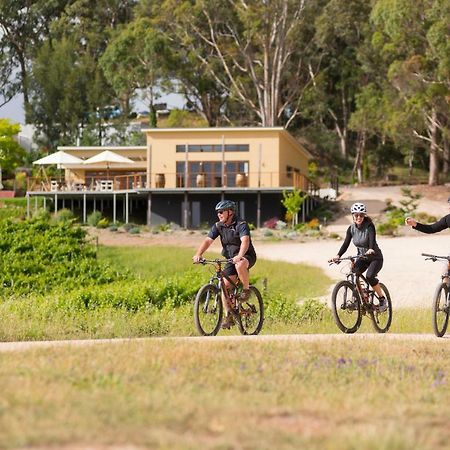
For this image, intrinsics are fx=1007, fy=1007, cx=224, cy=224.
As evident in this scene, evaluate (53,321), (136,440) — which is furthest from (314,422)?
(53,321)

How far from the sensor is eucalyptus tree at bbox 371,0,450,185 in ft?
167

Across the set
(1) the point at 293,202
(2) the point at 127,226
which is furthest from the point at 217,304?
(2) the point at 127,226

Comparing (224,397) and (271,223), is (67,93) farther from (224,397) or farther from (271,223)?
(224,397)

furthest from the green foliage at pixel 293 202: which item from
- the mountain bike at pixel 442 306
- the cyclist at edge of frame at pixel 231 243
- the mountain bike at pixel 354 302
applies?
the cyclist at edge of frame at pixel 231 243

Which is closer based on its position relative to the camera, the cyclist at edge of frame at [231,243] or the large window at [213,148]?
the cyclist at edge of frame at [231,243]

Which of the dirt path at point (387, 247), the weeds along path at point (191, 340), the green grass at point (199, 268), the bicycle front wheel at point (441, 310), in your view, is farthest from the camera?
the dirt path at point (387, 247)

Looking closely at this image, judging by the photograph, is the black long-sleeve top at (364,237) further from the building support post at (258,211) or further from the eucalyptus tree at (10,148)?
the eucalyptus tree at (10,148)

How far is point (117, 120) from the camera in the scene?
72.7 metres

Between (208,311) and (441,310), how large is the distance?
2702mm

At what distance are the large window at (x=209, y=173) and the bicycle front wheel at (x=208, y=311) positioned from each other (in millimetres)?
36426

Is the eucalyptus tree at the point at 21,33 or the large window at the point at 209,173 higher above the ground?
the eucalyptus tree at the point at 21,33

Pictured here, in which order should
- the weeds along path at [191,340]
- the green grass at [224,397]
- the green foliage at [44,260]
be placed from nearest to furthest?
the green grass at [224,397], the weeds along path at [191,340], the green foliage at [44,260]

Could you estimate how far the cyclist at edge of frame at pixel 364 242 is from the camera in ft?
40.2

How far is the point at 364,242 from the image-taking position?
12352 mm
